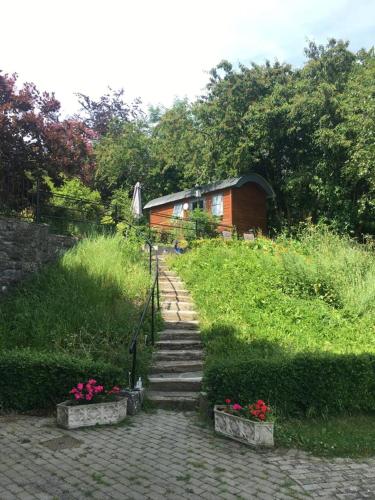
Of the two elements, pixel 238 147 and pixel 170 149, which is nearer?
pixel 238 147

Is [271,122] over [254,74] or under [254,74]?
under

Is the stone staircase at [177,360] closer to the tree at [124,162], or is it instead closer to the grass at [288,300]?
the grass at [288,300]

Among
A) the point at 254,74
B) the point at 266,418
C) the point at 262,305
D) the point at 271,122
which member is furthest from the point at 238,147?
the point at 266,418

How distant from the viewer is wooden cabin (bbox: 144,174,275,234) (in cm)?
2103

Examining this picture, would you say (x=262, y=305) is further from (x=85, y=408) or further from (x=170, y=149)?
(x=170, y=149)

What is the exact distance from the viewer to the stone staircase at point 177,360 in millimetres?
6105

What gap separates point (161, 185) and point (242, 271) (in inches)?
761

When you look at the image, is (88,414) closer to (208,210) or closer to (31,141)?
(31,141)

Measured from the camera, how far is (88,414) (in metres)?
5.16

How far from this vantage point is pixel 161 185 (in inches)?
1159

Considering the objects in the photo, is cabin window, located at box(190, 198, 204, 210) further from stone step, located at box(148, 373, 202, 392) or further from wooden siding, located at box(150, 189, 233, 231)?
stone step, located at box(148, 373, 202, 392)

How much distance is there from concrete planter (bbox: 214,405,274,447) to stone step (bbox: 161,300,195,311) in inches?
166

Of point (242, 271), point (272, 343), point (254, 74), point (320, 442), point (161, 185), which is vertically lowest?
point (320, 442)

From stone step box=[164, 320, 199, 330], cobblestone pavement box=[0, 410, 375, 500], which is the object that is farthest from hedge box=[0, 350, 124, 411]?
stone step box=[164, 320, 199, 330]
